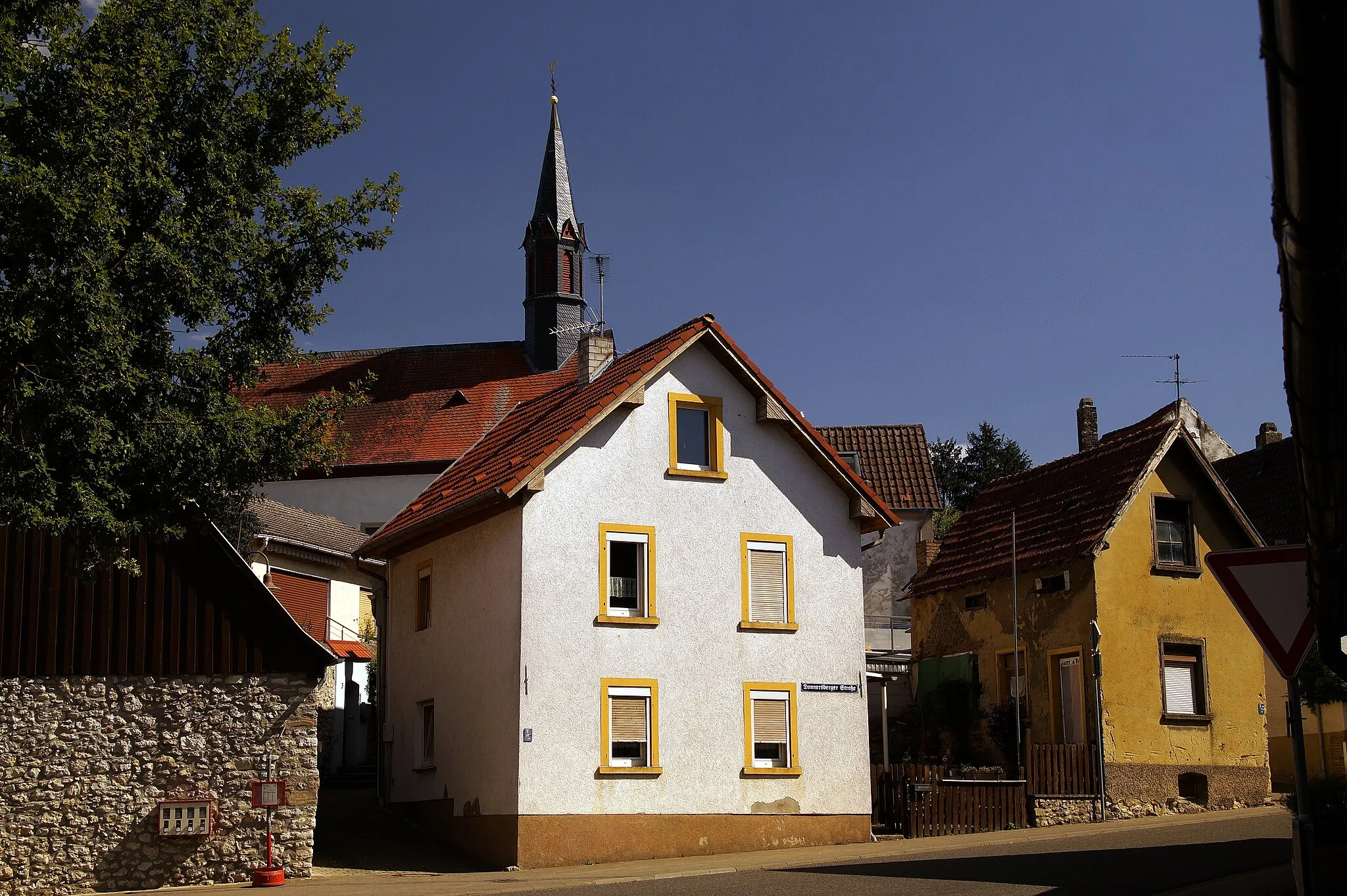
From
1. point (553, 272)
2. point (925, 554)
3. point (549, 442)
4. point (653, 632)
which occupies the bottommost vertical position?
point (653, 632)

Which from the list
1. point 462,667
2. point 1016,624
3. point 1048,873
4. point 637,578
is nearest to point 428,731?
point 462,667

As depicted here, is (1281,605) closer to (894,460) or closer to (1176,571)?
(1176,571)

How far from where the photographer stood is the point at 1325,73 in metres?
3.83

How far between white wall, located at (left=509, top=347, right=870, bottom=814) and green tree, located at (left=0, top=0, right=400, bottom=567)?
5202 millimetres

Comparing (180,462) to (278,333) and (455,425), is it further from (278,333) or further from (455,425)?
(455,425)

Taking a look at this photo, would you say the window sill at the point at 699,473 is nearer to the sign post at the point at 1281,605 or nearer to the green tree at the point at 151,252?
the green tree at the point at 151,252

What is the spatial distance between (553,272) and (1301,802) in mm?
57577

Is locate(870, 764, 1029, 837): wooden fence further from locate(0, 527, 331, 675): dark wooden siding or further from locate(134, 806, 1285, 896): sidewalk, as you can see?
locate(0, 527, 331, 675): dark wooden siding

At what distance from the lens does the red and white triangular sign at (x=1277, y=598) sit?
7973 mm

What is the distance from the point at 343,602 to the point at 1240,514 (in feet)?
74.1

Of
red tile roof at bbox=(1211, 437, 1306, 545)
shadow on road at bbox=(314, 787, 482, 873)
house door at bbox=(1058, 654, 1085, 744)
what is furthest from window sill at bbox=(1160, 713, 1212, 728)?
shadow on road at bbox=(314, 787, 482, 873)

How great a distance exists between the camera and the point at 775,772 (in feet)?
75.0

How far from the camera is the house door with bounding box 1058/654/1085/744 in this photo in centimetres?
2620

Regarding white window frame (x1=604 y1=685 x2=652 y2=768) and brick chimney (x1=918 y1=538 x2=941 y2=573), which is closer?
white window frame (x1=604 y1=685 x2=652 y2=768)
